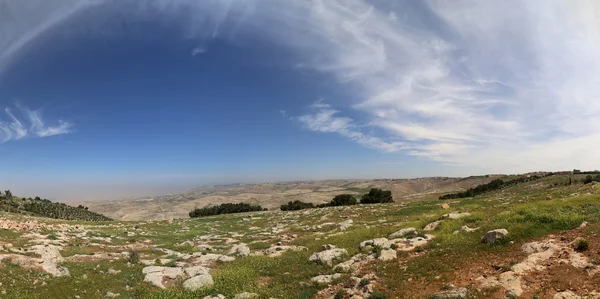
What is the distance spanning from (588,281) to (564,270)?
1340 millimetres

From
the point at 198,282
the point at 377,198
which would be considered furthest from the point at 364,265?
the point at 377,198

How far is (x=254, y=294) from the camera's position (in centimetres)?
1570

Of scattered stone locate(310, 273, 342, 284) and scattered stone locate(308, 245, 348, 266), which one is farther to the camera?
scattered stone locate(308, 245, 348, 266)

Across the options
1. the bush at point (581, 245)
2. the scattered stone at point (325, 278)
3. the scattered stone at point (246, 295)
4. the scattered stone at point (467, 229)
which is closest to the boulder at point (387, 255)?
the scattered stone at point (325, 278)

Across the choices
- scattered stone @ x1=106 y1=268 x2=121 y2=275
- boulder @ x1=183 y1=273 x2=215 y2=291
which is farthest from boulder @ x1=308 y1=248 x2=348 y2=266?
scattered stone @ x1=106 y1=268 x2=121 y2=275

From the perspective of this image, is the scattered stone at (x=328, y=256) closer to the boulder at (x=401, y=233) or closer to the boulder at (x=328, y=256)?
the boulder at (x=328, y=256)

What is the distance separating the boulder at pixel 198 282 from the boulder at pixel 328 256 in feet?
23.7

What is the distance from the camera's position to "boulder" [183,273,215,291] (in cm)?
1684

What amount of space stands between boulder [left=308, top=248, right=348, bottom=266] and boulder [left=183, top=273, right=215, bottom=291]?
7218 millimetres

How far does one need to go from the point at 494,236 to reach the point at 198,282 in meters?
17.6

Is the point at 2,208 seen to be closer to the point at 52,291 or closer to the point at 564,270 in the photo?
the point at 52,291

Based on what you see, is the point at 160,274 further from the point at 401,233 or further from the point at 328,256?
the point at 401,233

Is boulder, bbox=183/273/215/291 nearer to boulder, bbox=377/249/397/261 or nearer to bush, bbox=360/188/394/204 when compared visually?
boulder, bbox=377/249/397/261

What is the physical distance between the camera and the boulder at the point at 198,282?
55.3ft
